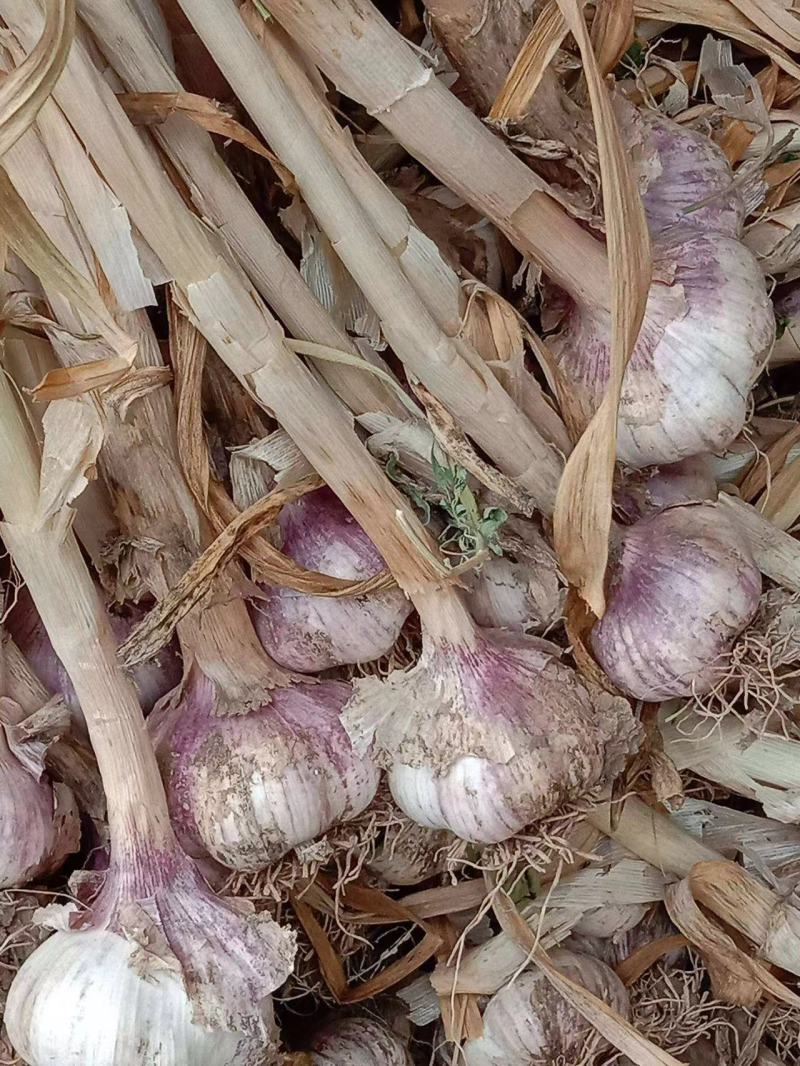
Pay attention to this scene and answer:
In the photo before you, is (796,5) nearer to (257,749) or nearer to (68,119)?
(68,119)

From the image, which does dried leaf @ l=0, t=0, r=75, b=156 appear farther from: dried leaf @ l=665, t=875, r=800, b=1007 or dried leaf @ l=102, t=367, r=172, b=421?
dried leaf @ l=665, t=875, r=800, b=1007

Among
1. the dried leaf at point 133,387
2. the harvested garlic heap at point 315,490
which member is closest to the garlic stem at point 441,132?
the harvested garlic heap at point 315,490

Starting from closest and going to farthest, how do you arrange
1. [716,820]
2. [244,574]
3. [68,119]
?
1. [68,119]
2. [244,574]
3. [716,820]

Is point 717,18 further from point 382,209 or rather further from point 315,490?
point 315,490

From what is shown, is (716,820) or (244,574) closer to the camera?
(244,574)

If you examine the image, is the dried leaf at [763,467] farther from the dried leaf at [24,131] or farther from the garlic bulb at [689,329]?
the dried leaf at [24,131]

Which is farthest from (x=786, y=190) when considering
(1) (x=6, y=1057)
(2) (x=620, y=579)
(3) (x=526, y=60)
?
(1) (x=6, y=1057)

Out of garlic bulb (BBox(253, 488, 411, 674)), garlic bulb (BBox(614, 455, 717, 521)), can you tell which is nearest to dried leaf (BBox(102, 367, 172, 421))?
garlic bulb (BBox(253, 488, 411, 674))
